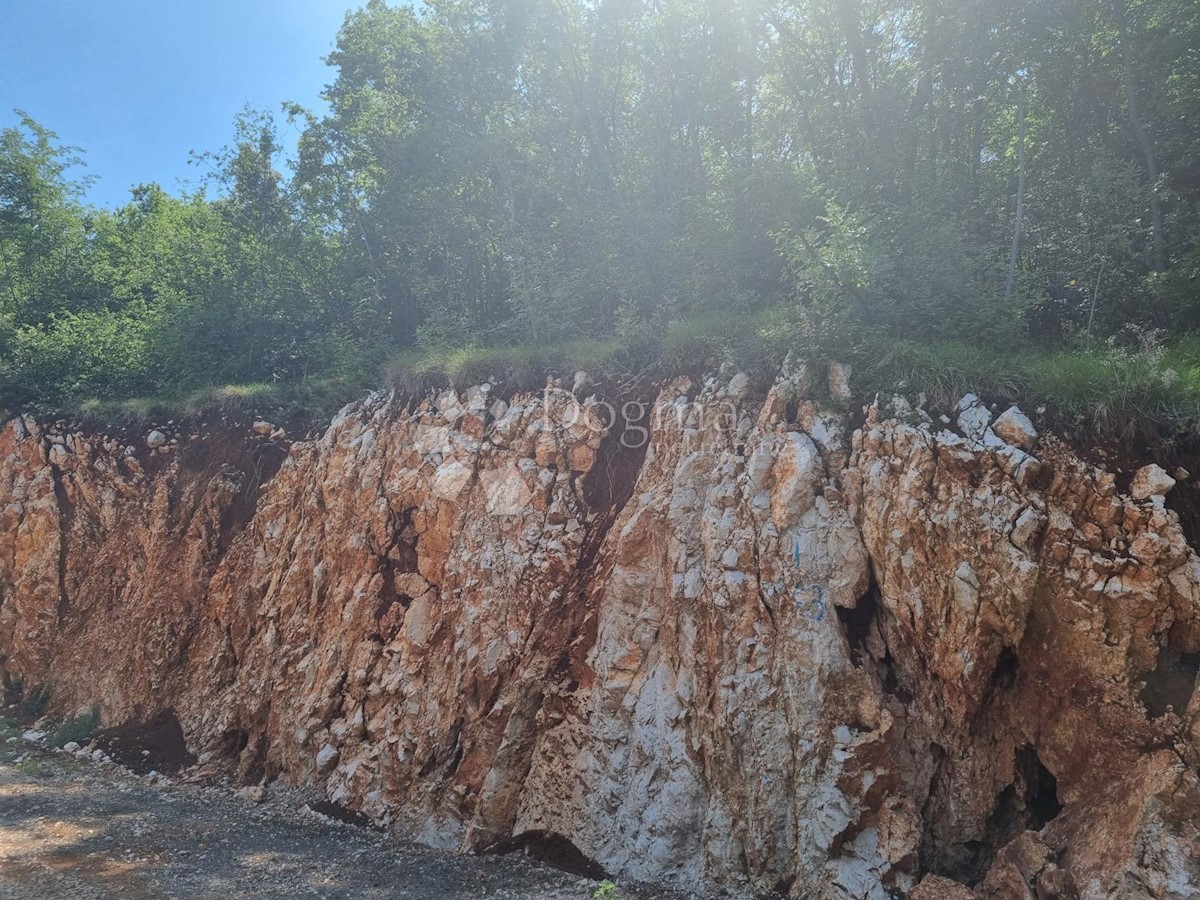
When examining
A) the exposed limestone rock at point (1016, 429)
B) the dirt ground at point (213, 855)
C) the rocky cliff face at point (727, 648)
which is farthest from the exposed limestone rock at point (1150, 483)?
the dirt ground at point (213, 855)

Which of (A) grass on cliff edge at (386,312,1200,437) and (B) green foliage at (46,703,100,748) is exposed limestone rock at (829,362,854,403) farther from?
(B) green foliage at (46,703,100,748)

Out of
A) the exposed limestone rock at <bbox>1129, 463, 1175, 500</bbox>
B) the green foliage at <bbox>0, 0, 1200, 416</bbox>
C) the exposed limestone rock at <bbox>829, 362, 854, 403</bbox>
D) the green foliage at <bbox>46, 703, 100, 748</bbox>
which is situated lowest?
the green foliage at <bbox>46, 703, 100, 748</bbox>

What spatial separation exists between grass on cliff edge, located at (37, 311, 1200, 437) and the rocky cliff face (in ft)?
1.19

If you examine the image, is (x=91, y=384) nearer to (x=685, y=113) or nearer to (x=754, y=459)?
(x=685, y=113)

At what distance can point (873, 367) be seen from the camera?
6652mm

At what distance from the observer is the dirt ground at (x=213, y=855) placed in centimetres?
601

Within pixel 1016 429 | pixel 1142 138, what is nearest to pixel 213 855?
pixel 1016 429

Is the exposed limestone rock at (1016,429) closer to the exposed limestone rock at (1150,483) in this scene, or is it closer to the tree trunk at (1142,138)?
the exposed limestone rock at (1150,483)

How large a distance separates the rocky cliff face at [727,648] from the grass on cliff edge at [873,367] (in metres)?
0.36

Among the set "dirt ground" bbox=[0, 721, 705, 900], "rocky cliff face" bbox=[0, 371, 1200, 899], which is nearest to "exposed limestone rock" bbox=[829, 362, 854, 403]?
"rocky cliff face" bbox=[0, 371, 1200, 899]

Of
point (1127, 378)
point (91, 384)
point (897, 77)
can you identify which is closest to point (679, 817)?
point (1127, 378)

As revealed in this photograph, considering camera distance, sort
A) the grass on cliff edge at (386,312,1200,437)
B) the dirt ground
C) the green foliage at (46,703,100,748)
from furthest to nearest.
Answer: the green foliage at (46,703,100,748)
the dirt ground
the grass on cliff edge at (386,312,1200,437)

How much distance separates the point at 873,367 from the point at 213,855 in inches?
295

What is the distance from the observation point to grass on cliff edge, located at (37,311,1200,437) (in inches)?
219
